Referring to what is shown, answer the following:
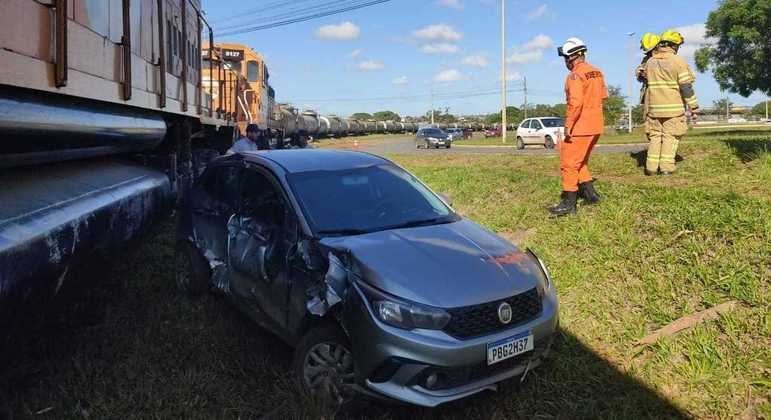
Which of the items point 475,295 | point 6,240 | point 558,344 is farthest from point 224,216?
point 558,344

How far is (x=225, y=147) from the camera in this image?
13422mm

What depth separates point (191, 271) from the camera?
526 cm

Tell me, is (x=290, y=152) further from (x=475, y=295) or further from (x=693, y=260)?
(x=693, y=260)

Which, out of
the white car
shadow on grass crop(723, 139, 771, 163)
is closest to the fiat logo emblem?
shadow on grass crop(723, 139, 771, 163)

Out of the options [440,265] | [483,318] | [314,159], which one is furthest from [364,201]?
[483,318]

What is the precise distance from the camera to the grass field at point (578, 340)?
3.41 metres

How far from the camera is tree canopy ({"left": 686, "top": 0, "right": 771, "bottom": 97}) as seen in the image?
25141 millimetres

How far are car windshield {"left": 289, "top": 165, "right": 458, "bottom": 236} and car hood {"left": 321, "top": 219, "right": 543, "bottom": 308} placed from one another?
0.19 m

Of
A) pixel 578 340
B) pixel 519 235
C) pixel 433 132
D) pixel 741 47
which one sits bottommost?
pixel 578 340

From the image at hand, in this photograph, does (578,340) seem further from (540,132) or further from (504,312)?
(540,132)

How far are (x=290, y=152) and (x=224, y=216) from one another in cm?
75

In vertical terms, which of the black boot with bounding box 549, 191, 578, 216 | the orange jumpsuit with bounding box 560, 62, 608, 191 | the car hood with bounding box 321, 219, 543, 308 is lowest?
the car hood with bounding box 321, 219, 543, 308

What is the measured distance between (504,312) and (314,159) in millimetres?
2123

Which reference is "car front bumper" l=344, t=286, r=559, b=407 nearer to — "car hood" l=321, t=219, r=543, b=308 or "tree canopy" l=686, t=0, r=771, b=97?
"car hood" l=321, t=219, r=543, b=308
